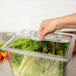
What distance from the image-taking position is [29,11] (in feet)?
3.34

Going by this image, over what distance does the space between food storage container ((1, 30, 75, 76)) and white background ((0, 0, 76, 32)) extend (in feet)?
1.46

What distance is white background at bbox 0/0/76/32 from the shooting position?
3.16 ft

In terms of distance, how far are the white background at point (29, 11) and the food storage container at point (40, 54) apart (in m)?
0.44

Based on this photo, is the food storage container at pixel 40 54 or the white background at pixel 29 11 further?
the white background at pixel 29 11

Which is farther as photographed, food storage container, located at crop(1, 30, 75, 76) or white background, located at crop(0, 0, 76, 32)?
white background, located at crop(0, 0, 76, 32)

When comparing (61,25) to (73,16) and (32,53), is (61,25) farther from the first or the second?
(32,53)

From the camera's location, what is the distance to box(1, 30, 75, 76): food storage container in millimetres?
446

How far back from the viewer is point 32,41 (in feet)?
1.91

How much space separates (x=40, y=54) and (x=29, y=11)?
26.0 inches

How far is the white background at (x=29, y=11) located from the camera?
3.16 ft

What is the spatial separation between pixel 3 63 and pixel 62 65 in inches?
18.3

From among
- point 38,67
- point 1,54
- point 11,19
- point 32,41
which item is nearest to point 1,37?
point 11,19

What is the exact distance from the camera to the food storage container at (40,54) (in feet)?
1.46

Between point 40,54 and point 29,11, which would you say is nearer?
point 40,54
